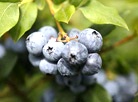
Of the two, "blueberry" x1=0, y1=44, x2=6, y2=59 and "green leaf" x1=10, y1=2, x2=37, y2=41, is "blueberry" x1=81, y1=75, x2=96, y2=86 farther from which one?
"blueberry" x1=0, y1=44, x2=6, y2=59

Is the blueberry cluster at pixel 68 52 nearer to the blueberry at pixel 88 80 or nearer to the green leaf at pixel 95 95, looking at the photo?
the blueberry at pixel 88 80

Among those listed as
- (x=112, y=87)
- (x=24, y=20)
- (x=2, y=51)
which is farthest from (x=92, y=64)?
(x=2, y=51)

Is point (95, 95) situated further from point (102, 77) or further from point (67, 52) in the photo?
point (67, 52)

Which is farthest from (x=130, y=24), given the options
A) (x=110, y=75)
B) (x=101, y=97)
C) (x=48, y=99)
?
(x=48, y=99)

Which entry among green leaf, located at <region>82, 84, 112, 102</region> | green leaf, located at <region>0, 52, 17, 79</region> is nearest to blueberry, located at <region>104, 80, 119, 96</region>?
green leaf, located at <region>82, 84, 112, 102</region>

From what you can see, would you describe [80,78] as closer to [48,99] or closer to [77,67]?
[77,67]

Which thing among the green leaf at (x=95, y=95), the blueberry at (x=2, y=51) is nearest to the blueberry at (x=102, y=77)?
the green leaf at (x=95, y=95)
